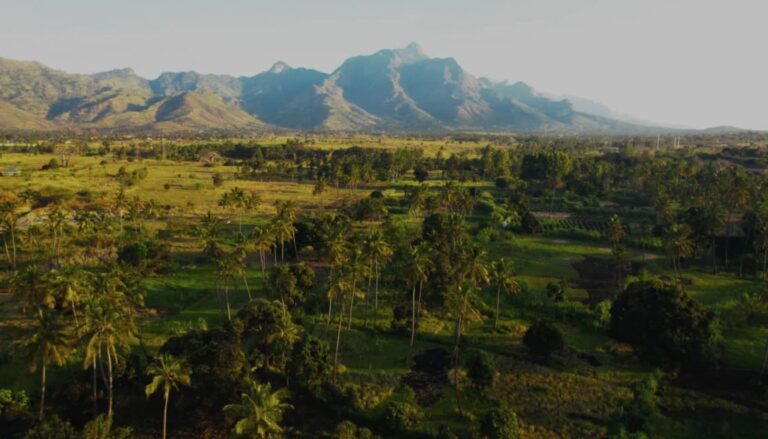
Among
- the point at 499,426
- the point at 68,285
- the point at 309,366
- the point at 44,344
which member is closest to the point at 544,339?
the point at 499,426

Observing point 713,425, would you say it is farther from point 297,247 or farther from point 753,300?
point 297,247

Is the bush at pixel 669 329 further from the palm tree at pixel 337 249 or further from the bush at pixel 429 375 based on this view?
the palm tree at pixel 337 249

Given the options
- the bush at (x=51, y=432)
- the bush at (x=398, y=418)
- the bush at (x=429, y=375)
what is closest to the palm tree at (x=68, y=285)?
the bush at (x=51, y=432)

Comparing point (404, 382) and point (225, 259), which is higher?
point (225, 259)

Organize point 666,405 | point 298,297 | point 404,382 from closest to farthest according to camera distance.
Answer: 1. point 666,405
2. point 404,382
3. point 298,297

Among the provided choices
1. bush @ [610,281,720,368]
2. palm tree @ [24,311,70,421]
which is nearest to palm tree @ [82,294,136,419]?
palm tree @ [24,311,70,421]

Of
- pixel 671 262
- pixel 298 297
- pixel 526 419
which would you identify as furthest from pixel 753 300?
pixel 298 297

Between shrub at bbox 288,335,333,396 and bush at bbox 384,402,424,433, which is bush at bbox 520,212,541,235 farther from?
bush at bbox 384,402,424,433
